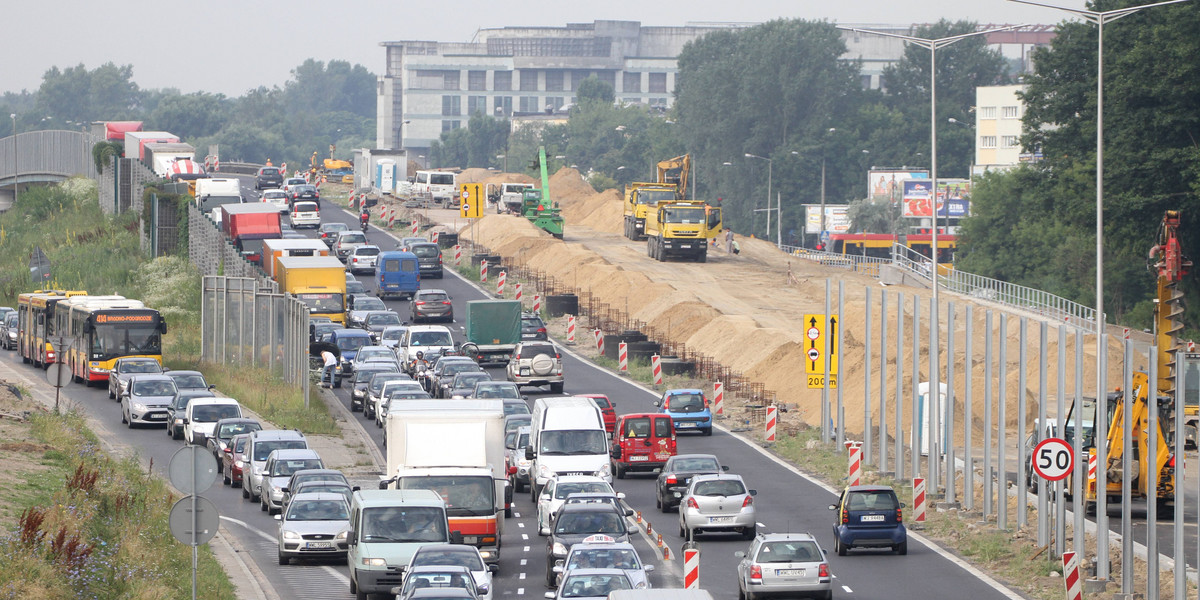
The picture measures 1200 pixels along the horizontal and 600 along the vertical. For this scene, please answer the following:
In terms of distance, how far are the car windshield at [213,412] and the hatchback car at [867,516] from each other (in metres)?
19.1

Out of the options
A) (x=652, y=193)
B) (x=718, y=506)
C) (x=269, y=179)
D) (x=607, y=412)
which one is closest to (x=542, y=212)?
(x=652, y=193)

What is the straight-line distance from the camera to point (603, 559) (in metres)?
27.4

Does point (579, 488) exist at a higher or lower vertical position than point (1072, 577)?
higher

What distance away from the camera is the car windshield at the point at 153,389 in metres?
50.1

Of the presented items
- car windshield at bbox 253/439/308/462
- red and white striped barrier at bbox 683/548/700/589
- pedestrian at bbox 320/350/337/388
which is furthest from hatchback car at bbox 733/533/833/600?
pedestrian at bbox 320/350/337/388

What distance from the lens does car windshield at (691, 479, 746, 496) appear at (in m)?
35.1

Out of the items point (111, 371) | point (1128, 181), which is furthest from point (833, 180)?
point (111, 371)

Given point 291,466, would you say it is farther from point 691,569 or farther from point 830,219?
point 830,219

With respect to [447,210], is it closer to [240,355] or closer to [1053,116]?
[1053,116]

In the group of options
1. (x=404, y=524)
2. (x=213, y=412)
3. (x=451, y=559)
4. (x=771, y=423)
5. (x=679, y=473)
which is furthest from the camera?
(x=771, y=423)

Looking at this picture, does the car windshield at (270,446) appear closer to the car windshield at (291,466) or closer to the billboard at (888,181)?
the car windshield at (291,466)

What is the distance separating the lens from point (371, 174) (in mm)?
136750

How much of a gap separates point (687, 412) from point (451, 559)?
82.1 ft

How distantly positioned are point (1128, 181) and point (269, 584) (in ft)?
182
